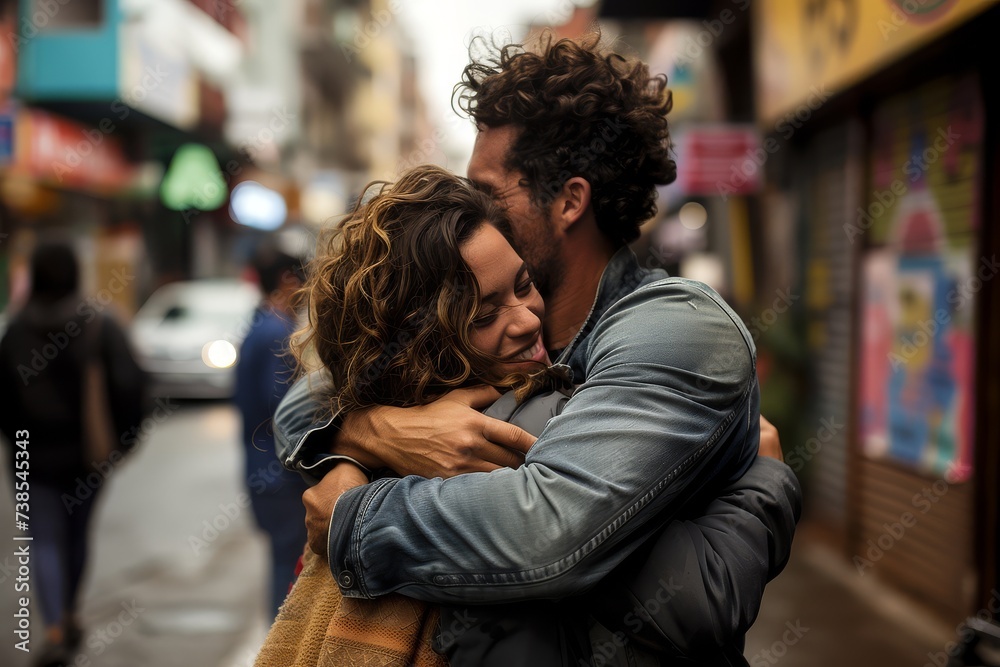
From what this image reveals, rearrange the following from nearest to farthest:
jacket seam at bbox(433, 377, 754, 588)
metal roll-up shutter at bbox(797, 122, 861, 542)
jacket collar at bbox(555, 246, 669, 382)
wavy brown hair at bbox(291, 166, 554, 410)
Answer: jacket seam at bbox(433, 377, 754, 588)
wavy brown hair at bbox(291, 166, 554, 410)
jacket collar at bbox(555, 246, 669, 382)
metal roll-up shutter at bbox(797, 122, 861, 542)

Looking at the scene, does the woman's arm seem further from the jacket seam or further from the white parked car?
the white parked car

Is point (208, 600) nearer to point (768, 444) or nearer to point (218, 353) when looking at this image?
point (768, 444)

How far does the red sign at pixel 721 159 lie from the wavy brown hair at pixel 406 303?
6892 millimetres


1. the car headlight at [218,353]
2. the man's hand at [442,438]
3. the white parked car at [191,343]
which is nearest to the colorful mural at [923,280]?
the man's hand at [442,438]

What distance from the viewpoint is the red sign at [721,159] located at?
8219 millimetres

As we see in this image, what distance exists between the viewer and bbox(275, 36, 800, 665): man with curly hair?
1376mm

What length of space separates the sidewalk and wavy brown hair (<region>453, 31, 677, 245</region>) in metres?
3.58

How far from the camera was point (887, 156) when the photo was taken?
6309 millimetres

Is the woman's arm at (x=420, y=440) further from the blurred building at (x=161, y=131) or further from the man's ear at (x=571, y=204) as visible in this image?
the blurred building at (x=161, y=131)

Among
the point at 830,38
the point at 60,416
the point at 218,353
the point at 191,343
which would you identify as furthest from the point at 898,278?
the point at 191,343

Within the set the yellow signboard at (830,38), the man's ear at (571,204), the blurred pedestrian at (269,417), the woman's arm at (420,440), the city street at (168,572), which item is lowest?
the city street at (168,572)

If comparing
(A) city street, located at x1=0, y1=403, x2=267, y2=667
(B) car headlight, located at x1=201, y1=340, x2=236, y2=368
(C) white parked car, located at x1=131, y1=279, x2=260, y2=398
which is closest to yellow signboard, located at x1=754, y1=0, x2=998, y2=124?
(A) city street, located at x1=0, y1=403, x2=267, y2=667

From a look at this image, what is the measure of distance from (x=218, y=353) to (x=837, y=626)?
1146 cm

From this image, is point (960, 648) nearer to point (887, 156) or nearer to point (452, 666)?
point (452, 666)
